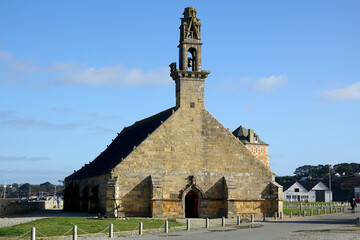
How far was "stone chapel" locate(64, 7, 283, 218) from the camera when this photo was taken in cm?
3950

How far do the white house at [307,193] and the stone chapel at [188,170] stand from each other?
81.8m

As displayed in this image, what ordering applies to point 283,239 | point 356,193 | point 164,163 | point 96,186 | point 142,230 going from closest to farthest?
1. point 283,239
2. point 142,230
3. point 164,163
4. point 96,186
5. point 356,193

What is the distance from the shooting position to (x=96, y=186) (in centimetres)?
4516

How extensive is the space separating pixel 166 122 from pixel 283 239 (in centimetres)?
1821

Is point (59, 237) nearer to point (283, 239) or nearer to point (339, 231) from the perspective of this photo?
point (283, 239)

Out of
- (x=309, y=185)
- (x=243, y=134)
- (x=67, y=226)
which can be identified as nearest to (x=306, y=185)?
(x=309, y=185)

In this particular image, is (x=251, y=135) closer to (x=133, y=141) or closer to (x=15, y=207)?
(x=133, y=141)

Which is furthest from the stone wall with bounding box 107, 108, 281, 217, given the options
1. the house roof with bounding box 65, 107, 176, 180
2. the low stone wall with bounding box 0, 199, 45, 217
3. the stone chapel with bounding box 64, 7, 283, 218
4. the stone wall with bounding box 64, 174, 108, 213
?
the low stone wall with bounding box 0, 199, 45, 217

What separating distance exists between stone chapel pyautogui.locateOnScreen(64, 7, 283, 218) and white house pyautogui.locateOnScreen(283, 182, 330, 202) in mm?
81821

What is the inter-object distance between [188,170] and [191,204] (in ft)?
10.5

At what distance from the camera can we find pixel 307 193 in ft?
397

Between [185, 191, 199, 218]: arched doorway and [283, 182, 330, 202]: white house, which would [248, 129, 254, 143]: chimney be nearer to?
[283, 182, 330, 202]: white house

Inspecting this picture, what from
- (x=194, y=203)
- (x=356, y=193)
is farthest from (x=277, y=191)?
(x=356, y=193)

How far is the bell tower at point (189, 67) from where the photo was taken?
4288 cm
